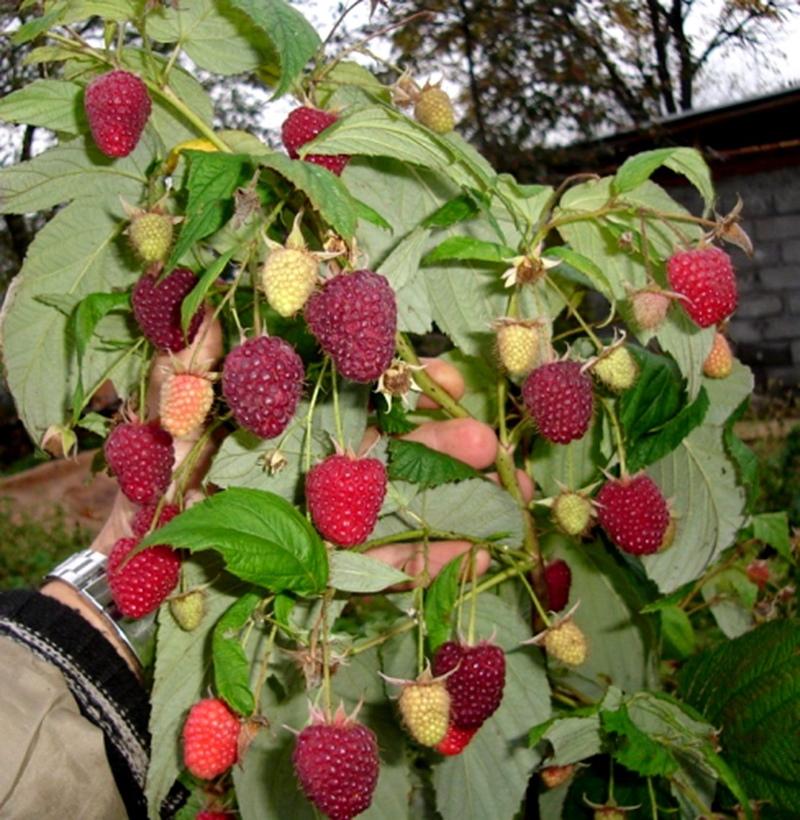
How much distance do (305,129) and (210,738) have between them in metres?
0.36

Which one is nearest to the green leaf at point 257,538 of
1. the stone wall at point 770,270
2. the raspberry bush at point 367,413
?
the raspberry bush at point 367,413

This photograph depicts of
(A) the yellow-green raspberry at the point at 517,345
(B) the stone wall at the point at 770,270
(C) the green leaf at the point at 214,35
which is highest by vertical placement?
(C) the green leaf at the point at 214,35

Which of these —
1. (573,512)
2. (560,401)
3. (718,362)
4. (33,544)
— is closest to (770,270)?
(33,544)

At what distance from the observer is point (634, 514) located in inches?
27.8

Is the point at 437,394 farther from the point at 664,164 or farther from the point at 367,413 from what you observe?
the point at 664,164

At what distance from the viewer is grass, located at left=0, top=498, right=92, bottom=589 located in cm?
354

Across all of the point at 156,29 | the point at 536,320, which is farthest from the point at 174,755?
the point at 156,29

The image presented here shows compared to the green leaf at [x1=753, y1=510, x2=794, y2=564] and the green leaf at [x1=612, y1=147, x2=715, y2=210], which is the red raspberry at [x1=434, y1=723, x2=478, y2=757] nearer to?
the green leaf at [x1=612, y1=147, x2=715, y2=210]

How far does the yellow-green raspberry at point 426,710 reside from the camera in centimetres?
59

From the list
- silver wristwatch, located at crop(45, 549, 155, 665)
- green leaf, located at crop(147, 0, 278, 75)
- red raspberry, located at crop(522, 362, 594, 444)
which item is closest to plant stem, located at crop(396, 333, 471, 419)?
red raspberry, located at crop(522, 362, 594, 444)

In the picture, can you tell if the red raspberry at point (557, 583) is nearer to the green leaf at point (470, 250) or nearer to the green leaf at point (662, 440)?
the green leaf at point (662, 440)

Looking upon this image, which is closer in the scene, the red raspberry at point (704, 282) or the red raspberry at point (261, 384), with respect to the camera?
the red raspberry at point (261, 384)

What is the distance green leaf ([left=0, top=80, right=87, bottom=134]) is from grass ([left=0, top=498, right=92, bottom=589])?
2839 millimetres

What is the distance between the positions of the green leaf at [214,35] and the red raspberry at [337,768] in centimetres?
44
